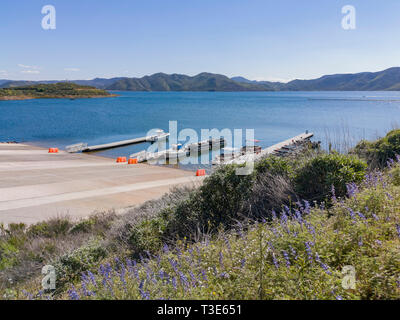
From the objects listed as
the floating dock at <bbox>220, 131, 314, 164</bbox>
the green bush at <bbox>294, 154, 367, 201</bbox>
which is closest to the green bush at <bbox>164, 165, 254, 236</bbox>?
the floating dock at <bbox>220, 131, 314, 164</bbox>

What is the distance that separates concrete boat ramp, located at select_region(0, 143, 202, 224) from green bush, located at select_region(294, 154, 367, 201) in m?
3.27

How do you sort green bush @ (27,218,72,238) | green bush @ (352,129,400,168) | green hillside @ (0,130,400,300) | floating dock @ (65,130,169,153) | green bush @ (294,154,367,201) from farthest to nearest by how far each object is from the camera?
floating dock @ (65,130,169,153)
green bush @ (27,218,72,238)
green bush @ (352,129,400,168)
green bush @ (294,154,367,201)
green hillside @ (0,130,400,300)

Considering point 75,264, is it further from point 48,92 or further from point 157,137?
point 48,92

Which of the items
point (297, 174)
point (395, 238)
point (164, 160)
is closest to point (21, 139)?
point (164, 160)

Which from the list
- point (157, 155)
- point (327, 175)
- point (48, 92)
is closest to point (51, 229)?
point (327, 175)

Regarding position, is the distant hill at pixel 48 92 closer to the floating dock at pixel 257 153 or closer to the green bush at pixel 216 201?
the floating dock at pixel 257 153

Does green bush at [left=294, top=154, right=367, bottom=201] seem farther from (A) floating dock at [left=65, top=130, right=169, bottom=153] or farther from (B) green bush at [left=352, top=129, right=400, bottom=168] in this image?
(A) floating dock at [left=65, top=130, right=169, bottom=153]

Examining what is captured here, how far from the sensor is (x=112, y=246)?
6.70m

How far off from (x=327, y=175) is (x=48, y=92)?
17832cm

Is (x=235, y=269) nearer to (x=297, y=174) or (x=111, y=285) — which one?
(x=111, y=285)

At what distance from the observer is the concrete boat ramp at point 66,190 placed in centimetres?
1159

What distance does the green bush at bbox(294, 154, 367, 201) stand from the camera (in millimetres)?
5793

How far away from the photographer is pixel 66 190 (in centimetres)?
1502

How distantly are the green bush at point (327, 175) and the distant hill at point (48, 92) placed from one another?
156 meters
